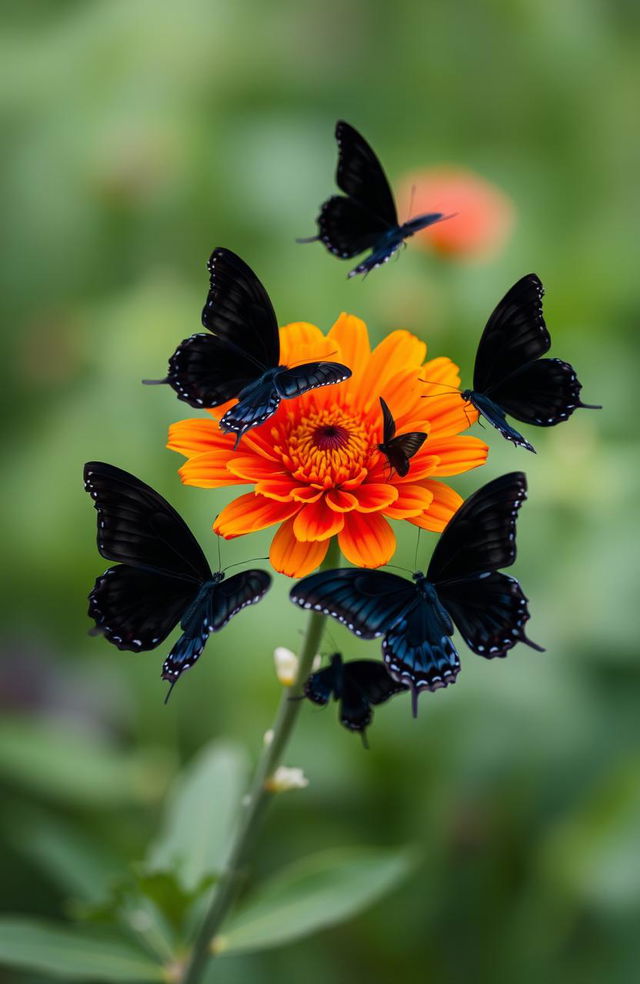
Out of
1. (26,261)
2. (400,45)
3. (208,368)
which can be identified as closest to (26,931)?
(208,368)

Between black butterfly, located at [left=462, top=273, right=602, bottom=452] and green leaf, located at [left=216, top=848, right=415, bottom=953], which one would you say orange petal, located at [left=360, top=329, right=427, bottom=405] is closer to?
black butterfly, located at [left=462, top=273, right=602, bottom=452]

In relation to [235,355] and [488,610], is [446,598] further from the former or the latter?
[235,355]

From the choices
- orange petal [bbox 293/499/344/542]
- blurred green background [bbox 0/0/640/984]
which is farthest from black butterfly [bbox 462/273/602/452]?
blurred green background [bbox 0/0/640/984]

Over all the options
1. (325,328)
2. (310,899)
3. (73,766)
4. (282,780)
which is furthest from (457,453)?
(325,328)

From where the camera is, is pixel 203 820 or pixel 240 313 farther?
pixel 203 820

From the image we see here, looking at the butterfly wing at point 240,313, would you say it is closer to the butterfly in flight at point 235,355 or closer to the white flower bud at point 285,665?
the butterfly in flight at point 235,355

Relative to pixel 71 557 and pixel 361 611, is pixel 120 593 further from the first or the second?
pixel 71 557
